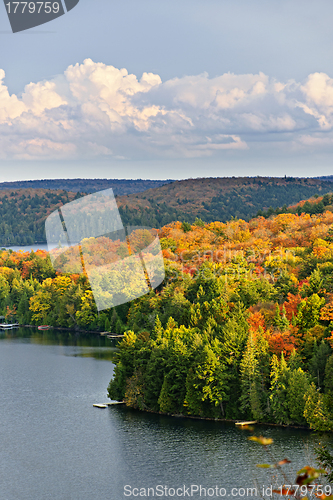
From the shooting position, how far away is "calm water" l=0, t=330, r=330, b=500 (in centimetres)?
3075

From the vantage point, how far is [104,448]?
36.0 m

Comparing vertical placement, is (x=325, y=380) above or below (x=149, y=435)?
above

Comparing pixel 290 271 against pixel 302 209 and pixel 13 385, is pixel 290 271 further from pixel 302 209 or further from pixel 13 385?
pixel 302 209

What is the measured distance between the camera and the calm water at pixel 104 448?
30.8 m

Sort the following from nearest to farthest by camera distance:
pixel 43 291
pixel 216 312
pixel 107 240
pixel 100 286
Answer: pixel 216 312, pixel 107 240, pixel 100 286, pixel 43 291

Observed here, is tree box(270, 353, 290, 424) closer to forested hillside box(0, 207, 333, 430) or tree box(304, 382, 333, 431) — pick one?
forested hillside box(0, 207, 333, 430)

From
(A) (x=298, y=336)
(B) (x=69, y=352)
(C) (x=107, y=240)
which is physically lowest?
(B) (x=69, y=352)

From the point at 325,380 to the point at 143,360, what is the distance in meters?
13.4

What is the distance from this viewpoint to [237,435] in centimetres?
3753

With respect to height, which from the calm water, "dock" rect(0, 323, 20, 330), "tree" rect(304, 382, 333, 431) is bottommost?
"dock" rect(0, 323, 20, 330)

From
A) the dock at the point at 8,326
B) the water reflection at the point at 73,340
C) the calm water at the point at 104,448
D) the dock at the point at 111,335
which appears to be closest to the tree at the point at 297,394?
the calm water at the point at 104,448

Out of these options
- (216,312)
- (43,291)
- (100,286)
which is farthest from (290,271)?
(43,291)

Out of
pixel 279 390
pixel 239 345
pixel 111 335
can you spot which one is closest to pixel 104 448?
pixel 279 390

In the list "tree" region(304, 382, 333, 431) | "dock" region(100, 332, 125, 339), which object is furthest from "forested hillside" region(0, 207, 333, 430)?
"dock" region(100, 332, 125, 339)
